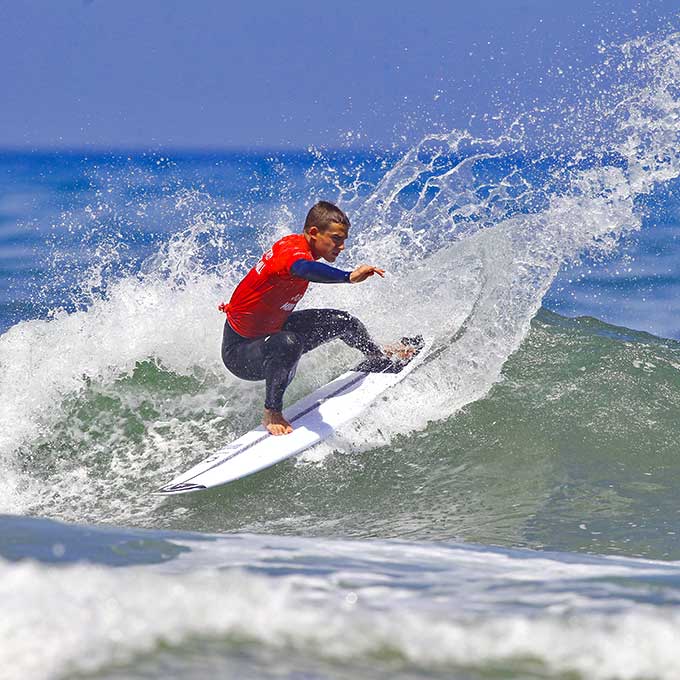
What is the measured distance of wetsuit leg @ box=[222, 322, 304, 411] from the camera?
5.97 metres

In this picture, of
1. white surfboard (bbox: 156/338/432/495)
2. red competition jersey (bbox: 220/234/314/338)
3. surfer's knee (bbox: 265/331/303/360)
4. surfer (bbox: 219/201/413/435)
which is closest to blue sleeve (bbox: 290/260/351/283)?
surfer (bbox: 219/201/413/435)

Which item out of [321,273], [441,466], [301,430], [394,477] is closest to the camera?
[321,273]

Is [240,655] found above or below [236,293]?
below

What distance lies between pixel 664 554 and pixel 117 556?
285cm

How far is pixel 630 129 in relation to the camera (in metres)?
7.66

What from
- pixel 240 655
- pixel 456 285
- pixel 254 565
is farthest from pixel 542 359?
pixel 240 655

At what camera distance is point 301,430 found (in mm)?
6246

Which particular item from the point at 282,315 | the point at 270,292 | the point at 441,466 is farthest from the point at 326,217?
the point at 441,466

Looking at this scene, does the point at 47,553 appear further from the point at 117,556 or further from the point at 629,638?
the point at 629,638

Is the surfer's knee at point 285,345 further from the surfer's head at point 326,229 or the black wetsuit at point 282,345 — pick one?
the surfer's head at point 326,229

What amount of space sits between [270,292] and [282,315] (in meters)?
0.22

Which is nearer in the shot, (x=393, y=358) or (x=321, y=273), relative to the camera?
(x=321, y=273)

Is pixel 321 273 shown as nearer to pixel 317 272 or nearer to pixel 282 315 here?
pixel 317 272

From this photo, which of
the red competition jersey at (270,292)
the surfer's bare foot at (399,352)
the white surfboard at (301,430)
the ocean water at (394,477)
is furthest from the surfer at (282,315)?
the surfer's bare foot at (399,352)
